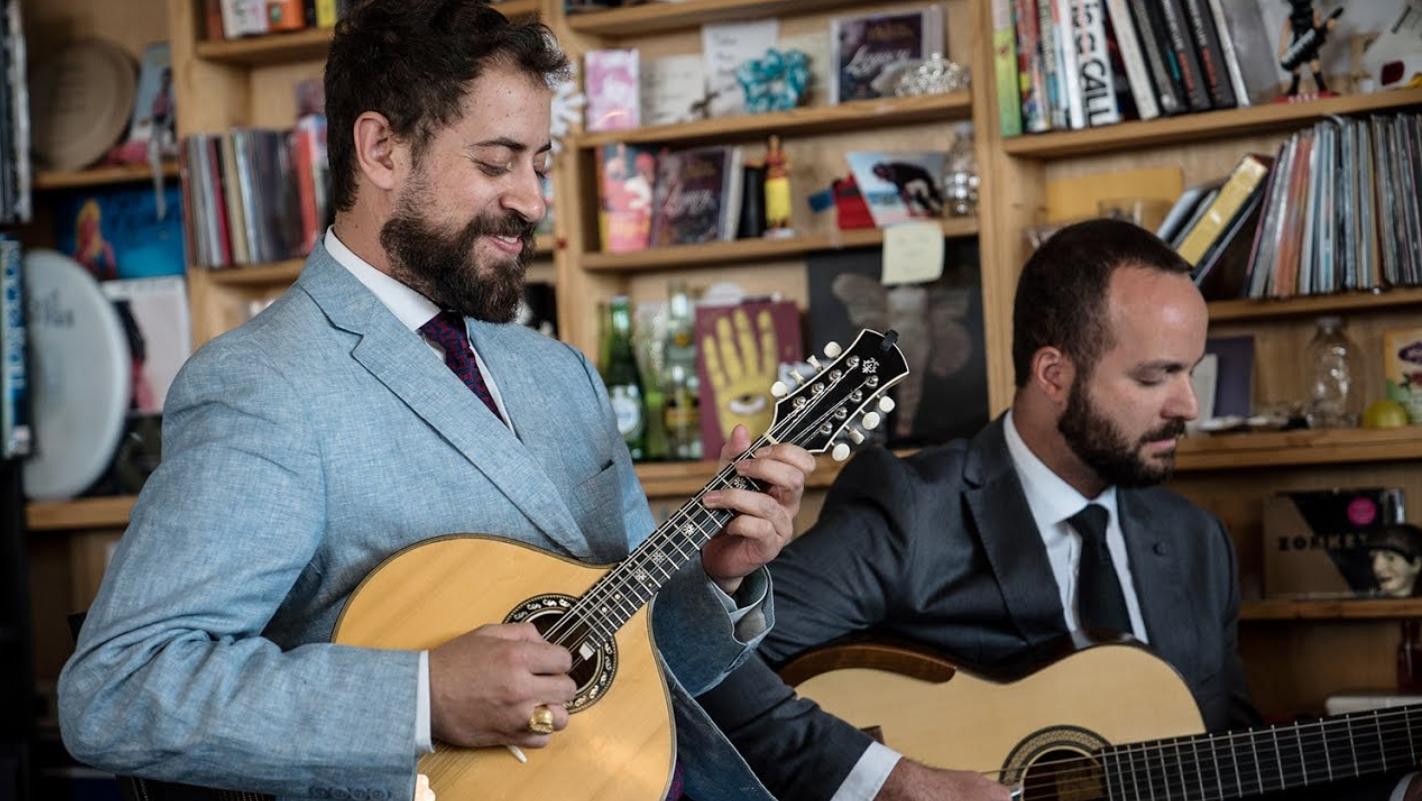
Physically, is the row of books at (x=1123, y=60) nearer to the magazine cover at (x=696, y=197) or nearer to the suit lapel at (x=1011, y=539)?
the magazine cover at (x=696, y=197)

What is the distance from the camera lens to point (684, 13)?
323 centimetres

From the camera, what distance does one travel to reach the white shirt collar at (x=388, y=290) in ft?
5.51

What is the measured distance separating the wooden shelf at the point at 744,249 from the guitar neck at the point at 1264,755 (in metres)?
1.20

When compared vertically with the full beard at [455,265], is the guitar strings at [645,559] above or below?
below

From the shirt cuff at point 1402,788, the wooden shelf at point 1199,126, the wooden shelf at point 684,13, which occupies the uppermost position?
the wooden shelf at point 684,13

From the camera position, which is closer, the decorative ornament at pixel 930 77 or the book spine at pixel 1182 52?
the book spine at pixel 1182 52

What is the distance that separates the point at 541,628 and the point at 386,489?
0.67ft

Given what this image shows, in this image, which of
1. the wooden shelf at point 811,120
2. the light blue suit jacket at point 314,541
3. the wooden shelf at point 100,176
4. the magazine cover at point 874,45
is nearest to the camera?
the light blue suit jacket at point 314,541

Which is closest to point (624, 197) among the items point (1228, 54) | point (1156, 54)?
point (1156, 54)

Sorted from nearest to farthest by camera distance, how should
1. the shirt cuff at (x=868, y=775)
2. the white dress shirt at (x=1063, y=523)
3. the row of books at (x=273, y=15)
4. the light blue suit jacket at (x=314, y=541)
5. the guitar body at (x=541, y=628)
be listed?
the light blue suit jacket at (x=314, y=541) < the guitar body at (x=541, y=628) < the shirt cuff at (x=868, y=775) < the white dress shirt at (x=1063, y=523) < the row of books at (x=273, y=15)

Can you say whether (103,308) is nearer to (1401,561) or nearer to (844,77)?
(844,77)

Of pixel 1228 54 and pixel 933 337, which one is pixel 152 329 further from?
pixel 1228 54

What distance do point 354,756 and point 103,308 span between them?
2555mm

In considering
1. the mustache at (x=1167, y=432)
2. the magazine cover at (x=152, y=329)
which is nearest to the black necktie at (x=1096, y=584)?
the mustache at (x=1167, y=432)
